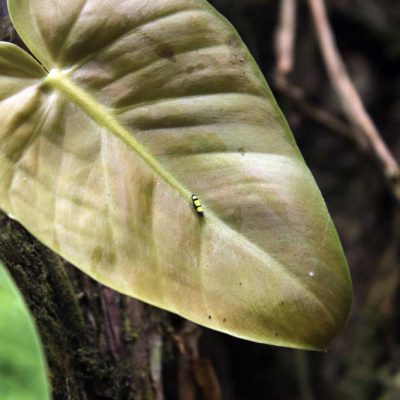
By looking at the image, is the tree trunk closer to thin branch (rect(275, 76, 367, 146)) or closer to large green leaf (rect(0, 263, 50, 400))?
large green leaf (rect(0, 263, 50, 400))

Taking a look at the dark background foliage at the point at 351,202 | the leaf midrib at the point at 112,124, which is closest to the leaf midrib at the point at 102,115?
the leaf midrib at the point at 112,124

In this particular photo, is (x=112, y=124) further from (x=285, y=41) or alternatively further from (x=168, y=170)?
(x=285, y=41)

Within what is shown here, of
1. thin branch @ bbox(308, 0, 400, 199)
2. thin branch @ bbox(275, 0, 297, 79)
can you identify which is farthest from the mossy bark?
thin branch @ bbox(275, 0, 297, 79)

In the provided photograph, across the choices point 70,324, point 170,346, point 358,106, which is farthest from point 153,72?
point 358,106

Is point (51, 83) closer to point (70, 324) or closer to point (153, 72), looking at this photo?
point (153, 72)

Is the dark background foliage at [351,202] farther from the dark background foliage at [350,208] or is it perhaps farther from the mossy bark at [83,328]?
the mossy bark at [83,328]

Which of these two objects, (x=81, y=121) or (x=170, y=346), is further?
(x=170, y=346)
